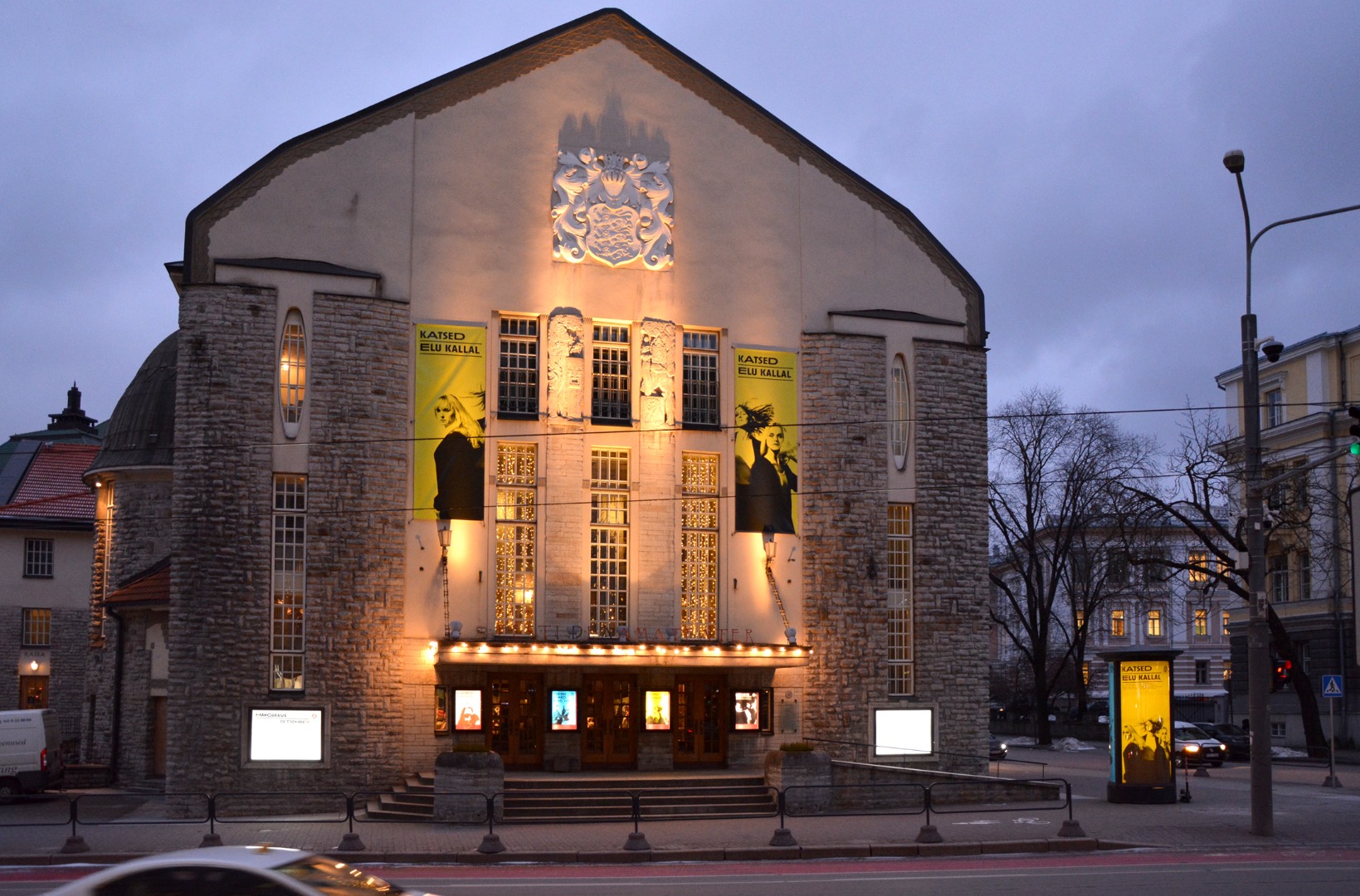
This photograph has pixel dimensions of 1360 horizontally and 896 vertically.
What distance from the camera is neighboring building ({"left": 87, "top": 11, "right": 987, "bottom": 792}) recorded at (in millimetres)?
29797

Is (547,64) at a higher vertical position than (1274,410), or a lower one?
higher

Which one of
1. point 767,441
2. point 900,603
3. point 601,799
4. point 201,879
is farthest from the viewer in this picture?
point 900,603

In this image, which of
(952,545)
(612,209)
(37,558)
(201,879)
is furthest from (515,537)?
(37,558)

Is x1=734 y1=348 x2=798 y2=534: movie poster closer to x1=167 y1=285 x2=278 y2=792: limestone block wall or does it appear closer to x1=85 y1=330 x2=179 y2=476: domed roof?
x1=167 y1=285 x2=278 y2=792: limestone block wall

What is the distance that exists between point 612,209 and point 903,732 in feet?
47.0

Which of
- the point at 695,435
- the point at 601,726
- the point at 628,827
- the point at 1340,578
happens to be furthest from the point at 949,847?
the point at 1340,578

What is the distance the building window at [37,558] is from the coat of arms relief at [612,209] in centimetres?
2948

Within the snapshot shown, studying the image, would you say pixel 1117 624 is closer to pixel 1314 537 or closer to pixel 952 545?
pixel 1314 537

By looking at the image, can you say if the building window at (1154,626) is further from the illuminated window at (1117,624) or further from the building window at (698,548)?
the building window at (698,548)

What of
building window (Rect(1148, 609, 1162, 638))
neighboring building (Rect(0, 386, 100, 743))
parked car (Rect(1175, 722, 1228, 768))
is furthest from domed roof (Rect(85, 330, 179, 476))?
building window (Rect(1148, 609, 1162, 638))

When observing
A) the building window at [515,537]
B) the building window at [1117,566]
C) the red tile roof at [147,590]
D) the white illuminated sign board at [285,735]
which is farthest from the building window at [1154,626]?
the white illuminated sign board at [285,735]

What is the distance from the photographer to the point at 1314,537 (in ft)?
202

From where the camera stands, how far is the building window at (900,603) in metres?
33.5

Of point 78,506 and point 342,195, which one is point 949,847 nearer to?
point 342,195
